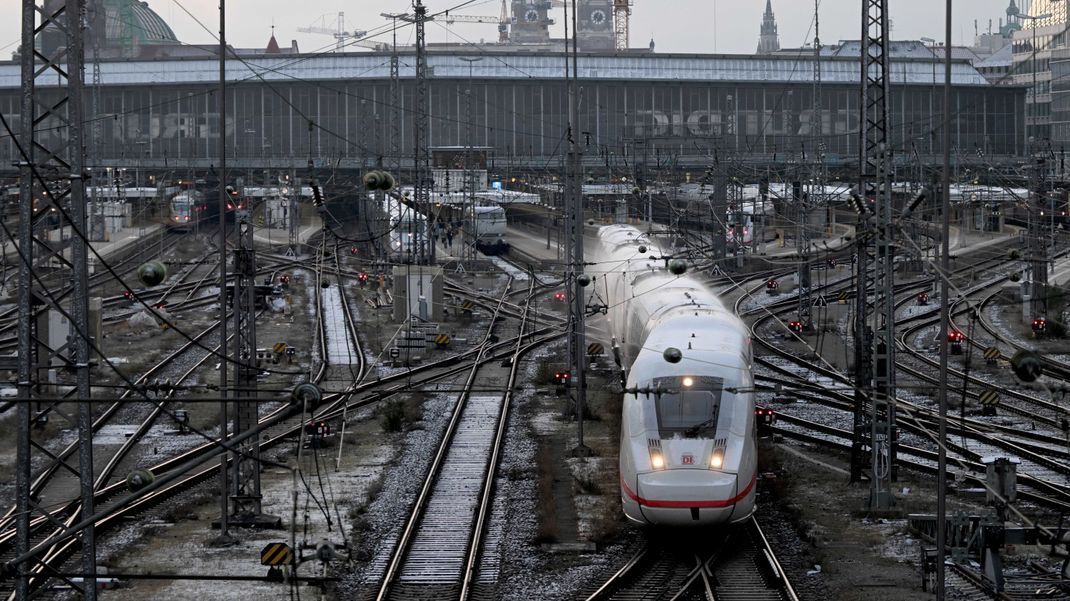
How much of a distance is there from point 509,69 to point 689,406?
280 ft

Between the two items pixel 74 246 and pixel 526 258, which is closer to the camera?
pixel 74 246

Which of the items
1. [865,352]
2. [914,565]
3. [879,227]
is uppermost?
[879,227]

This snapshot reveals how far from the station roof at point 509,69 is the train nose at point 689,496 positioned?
81.7 meters

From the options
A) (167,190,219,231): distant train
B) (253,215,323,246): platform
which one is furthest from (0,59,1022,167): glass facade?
(167,190,219,231): distant train

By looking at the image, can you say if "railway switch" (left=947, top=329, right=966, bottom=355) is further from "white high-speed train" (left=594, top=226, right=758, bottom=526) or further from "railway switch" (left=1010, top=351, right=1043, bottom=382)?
"railway switch" (left=1010, top=351, right=1043, bottom=382)

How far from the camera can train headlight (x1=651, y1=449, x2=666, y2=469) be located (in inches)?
730

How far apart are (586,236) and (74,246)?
46.0m

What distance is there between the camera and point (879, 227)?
64.0 feet

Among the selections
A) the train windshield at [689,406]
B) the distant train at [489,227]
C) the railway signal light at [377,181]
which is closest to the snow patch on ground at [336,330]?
the distant train at [489,227]

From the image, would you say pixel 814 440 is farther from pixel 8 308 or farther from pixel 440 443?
pixel 8 308

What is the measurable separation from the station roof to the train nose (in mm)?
81735

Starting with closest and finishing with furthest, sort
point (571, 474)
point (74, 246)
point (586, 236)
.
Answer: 1. point (74, 246)
2. point (571, 474)
3. point (586, 236)

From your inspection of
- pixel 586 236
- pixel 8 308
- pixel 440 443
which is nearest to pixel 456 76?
pixel 586 236

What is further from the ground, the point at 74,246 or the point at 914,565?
the point at 74,246
